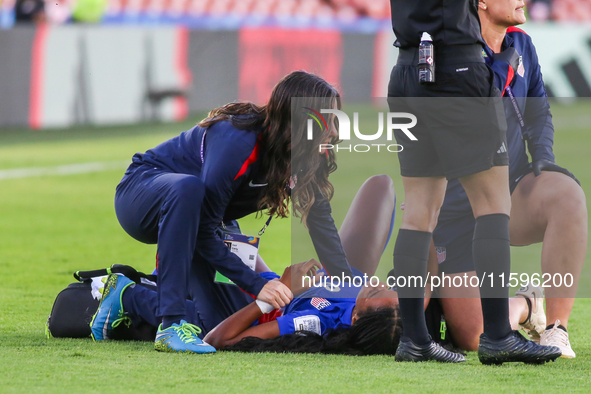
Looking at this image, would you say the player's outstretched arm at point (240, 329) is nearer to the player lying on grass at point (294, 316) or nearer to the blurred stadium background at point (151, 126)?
the player lying on grass at point (294, 316)

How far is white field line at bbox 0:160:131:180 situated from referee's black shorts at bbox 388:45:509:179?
7395 millimetres

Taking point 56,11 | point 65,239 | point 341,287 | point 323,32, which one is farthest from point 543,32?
point 341,287

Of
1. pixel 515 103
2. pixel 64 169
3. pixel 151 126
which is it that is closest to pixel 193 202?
pixel 515 103

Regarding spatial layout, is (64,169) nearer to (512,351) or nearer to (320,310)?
(320,310)

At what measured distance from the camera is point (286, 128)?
3.03 meters

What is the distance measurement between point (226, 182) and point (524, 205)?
122 cm

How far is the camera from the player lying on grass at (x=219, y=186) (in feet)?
9.77

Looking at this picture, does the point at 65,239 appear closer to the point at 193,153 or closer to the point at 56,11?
the point at 193,153

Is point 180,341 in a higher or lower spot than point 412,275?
lower

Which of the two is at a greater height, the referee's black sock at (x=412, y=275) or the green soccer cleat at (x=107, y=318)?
the referee's black sock at (x=412, y=275)

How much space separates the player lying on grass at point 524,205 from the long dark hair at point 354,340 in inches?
13.7

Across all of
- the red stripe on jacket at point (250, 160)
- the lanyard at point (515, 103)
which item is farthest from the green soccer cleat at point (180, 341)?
the lanyard at point (515, 103)

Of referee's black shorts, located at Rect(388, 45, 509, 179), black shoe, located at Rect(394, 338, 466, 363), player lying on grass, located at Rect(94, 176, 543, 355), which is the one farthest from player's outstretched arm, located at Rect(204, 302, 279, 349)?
referee's black shorts, located at Rect(388, 45, 509, 179)

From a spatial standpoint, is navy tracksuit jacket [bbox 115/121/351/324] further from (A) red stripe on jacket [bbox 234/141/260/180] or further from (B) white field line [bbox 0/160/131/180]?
(B) white field line [bbox 0/160/131/180]
